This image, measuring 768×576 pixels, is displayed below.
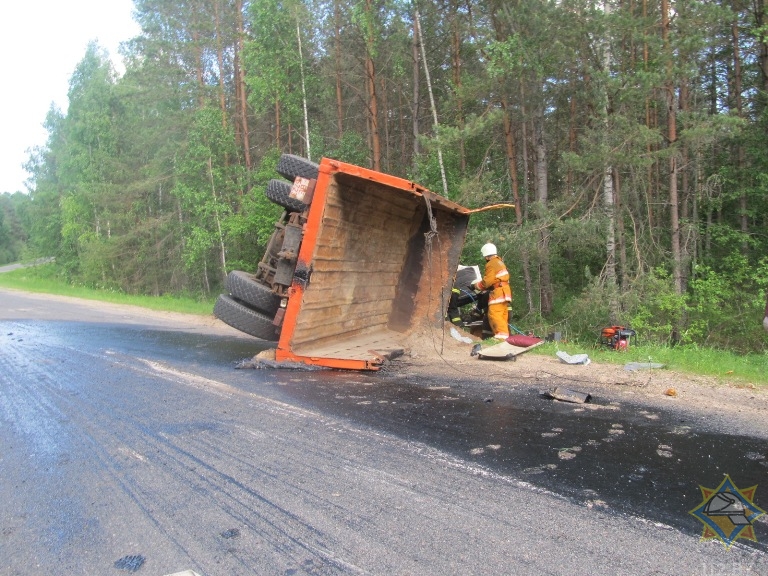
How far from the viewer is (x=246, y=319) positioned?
22.6 ft

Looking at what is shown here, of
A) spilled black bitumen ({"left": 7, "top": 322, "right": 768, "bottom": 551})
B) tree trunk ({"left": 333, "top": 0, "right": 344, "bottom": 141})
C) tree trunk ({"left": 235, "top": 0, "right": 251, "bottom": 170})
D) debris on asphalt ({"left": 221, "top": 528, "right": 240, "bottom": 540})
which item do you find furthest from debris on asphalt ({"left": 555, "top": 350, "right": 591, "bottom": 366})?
tree trunk ({"left": 235, "top": 0, "right": 251, "bottom": 170})

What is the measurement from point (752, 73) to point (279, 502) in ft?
61.0

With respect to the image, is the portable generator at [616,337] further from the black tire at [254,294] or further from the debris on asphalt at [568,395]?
the black tire at [254,294]

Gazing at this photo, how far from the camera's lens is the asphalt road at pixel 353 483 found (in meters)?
2.29

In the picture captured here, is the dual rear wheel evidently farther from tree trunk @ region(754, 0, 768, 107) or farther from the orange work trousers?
tree trunk @ region(754, 0, 768, 107)

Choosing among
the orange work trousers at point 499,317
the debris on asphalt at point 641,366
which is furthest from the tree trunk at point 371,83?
the debris on asphalt at point 641,366

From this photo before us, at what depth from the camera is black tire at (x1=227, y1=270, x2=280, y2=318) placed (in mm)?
6859

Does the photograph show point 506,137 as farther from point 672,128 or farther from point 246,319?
point 246,319

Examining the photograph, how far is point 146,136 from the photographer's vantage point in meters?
22.8

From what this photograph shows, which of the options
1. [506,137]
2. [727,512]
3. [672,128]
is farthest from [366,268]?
[506,137]

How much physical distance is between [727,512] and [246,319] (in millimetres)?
5543

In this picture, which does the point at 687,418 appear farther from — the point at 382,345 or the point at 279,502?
the point at 382,345

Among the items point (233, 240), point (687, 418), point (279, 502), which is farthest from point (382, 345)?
point (233, 240)

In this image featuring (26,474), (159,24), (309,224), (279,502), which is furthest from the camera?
(159,24)
